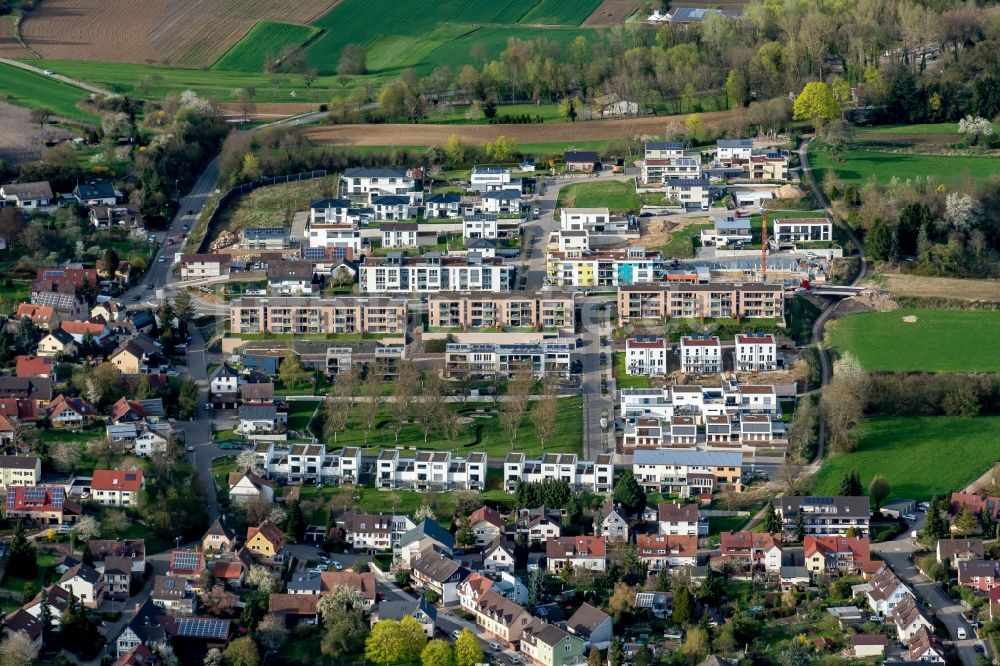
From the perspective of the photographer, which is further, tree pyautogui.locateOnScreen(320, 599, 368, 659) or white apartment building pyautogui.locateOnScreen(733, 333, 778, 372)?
white apartment building pyautogui.locateOnScreen(733, 333, 778, 372)

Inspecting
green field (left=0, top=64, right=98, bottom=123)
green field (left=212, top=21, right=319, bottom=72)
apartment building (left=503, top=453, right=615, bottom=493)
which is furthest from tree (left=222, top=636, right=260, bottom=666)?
green field (left=212, top=21, right=319, bottom=72)

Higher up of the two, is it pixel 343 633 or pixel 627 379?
pixel 627 379

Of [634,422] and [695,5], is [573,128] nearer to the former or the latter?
[695,5]

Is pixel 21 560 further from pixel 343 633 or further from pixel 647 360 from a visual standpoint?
pixel 647 360

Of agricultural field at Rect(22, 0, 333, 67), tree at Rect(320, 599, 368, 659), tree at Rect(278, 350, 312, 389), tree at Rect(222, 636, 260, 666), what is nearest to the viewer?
tree at Rect(222, 636, 260, 666)

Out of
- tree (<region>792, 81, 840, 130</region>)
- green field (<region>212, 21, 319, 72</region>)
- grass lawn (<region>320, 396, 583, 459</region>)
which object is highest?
green field (<region>212, 21, 319, 72</region>)

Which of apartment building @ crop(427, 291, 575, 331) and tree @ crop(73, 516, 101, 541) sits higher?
apartment building @ crop(427, 291, 575, 331)

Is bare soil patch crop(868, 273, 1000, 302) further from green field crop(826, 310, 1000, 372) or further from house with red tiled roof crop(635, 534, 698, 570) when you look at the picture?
house with red tiled roof crop(635, 534, 698, 570)

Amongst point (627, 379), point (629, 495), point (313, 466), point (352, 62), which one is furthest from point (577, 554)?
point (352, 62)
